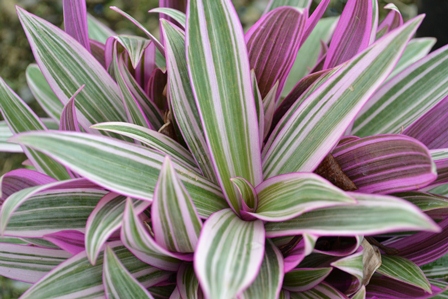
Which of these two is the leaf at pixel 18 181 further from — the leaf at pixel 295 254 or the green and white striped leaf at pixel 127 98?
the leaf at pixel 295 254

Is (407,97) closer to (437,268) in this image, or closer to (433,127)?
(433,127)

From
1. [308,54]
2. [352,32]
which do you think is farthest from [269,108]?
[308,54]

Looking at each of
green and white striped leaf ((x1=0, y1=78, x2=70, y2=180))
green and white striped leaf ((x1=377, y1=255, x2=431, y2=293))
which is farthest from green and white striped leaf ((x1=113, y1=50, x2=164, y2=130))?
green and white striped leaf ((x1=377, y1=255, x2=431, y2=293))

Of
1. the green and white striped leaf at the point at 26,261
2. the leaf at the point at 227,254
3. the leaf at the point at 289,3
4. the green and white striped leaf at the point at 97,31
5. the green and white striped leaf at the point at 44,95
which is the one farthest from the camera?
the green and white striped leaf at the point at 97,31

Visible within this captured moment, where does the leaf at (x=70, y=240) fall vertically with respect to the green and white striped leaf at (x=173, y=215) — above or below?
below

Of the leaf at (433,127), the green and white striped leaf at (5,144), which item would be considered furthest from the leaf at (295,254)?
the green and white striped leaf at (5,144)

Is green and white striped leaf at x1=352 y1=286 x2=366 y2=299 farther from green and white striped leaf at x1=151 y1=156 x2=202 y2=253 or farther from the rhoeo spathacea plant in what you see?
green and white striped leaf at x1=151 y1=156 x2=202 y2=253

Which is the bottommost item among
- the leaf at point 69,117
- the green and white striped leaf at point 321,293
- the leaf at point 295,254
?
the green and white striped leaf at point 321,293
